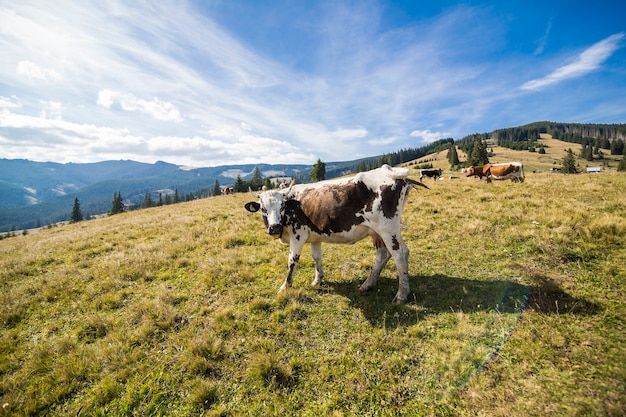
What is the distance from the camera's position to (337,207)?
692 cm

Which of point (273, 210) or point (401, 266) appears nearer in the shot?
point (401, 266)

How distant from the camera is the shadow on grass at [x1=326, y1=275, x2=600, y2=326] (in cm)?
527

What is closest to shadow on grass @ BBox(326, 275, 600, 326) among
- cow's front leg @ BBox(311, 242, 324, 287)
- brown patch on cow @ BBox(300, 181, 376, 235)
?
cow's front leg @ BBox(311, 242, 324, 287)

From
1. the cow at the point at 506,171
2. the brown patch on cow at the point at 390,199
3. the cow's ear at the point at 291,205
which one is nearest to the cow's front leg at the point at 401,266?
the brown patch on cow at the point at 390,199

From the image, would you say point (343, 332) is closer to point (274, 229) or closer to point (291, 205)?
point (274, 229)

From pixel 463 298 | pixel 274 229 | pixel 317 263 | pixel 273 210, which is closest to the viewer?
pixel 463 298

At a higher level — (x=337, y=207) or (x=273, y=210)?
(x=337, y=207)

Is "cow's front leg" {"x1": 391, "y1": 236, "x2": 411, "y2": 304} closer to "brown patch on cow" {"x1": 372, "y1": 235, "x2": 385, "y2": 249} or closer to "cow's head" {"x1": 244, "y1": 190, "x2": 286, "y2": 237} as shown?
"brown patch on cow" {"x1": 372, "y1": 235, "x2": 385, "y2": 249}

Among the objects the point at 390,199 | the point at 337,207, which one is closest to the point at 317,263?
the point at 337,207

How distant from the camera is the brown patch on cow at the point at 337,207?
22.1ft

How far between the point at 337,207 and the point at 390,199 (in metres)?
1.39

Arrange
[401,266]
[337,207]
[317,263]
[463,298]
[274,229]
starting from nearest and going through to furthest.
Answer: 1. [463,298]
2. [401,266]
3. [337,207]
4. [274,229]
5. [317,263]

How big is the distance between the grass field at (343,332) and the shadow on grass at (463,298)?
0.04 meters

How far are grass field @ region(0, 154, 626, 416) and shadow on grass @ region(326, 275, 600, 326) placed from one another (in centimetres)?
4
